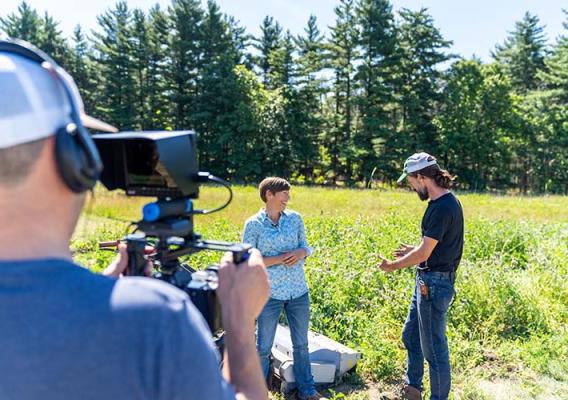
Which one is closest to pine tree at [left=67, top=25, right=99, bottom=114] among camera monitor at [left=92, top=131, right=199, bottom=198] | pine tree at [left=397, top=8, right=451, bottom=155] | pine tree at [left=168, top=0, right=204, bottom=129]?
pine tree at [left=168, top=0, right=204, bottom=129]

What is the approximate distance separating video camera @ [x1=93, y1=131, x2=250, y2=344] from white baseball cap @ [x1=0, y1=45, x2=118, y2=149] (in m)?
0.38

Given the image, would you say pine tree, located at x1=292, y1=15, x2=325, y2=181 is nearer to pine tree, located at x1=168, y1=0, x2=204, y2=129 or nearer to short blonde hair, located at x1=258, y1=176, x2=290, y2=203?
pine tree, located at x1=168, y1=0, x2=204, y2=129

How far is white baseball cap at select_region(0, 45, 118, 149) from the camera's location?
0.89m

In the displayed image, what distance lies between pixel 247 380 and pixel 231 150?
37.1m

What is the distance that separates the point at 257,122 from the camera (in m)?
37.7

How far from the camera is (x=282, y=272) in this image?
3.95 metres

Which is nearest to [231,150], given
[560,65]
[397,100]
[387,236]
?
[397,100]

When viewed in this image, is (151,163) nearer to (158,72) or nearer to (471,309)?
(471,309)

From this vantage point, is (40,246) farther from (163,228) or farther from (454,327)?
(454,327)

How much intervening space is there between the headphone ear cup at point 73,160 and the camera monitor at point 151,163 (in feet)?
1.20

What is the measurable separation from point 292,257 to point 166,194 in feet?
8.23

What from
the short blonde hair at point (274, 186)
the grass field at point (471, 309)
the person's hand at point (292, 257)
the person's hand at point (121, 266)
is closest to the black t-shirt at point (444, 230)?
the person's hand at point (292, 257)

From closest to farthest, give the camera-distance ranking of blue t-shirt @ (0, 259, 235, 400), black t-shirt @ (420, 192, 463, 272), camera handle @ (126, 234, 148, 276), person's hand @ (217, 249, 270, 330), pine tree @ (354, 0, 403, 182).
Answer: blue t-shirt @ (0, 259, 235, 400), person's hand @ (217, 249, 270, 330), camera handle @ (126, 234, 148, 276), black t-shirt @ (420, 192, 463, 272), pine tree @ (354, 0, 403, 182)

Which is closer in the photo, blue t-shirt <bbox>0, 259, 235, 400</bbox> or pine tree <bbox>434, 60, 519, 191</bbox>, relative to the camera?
blue t-shirt <bbox>0, 259, 235, 400</bbox>
